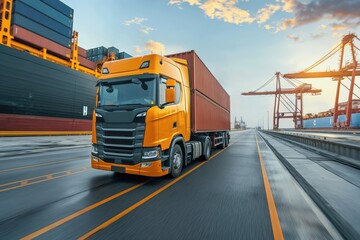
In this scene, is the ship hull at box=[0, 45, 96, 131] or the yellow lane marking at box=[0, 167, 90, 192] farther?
the ship hull at box=[0, 45, 96, 131]

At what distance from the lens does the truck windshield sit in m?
5.09

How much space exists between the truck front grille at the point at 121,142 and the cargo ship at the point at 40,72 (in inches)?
1018

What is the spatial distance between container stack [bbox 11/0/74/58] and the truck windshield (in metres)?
28.6

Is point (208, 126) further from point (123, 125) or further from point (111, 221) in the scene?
point (111, 221)

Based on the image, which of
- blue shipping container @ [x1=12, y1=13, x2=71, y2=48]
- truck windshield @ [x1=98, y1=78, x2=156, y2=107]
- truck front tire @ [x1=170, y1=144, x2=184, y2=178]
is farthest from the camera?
blue shipping container @ [x1=12, y1=13, x2=71, y2=48]

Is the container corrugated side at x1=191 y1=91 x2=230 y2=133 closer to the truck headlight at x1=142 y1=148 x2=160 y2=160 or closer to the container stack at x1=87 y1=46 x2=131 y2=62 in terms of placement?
the truck headlight at x1=142 y1=148 x2=160 y2=160

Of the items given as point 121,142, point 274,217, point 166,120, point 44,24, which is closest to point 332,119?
point 166,120

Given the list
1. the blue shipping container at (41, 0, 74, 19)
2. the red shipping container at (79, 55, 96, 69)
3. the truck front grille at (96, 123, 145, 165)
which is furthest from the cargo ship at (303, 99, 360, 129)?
the blue shipping container at (41, 0, 74, 19)

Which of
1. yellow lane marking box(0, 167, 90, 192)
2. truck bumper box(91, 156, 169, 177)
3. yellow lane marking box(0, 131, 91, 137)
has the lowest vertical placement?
yellow lane marking box(0, 167, 90, 192)

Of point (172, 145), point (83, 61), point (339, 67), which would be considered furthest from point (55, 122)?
point (339, 67)

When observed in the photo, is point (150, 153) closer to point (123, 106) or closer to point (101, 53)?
point (123, 106)

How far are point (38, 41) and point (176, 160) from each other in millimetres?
31547

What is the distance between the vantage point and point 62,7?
3125 centimetres

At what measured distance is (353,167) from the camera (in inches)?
281
